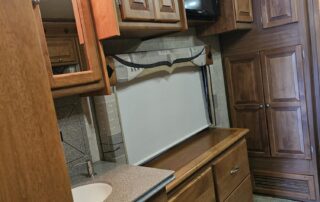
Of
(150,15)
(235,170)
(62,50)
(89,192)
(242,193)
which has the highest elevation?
(150,15)

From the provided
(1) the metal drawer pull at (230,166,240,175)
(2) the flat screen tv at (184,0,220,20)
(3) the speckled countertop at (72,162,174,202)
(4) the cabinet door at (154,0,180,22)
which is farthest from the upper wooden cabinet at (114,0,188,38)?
(1) the metal drawer pull at (230,166,240,175)

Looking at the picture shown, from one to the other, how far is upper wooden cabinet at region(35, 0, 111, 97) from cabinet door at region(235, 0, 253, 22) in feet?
4.49

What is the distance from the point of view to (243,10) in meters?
2.22

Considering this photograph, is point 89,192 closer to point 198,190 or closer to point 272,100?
point 198,190

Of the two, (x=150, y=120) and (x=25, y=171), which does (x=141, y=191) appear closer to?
(x=25, y=171)

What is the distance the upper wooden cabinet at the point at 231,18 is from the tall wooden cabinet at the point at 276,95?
0.09 meters

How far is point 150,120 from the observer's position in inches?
70.9

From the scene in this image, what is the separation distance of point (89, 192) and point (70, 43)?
67cm

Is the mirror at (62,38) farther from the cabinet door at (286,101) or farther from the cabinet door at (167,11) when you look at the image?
the cabinet door at (286,101)

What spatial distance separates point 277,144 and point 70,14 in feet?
6.60

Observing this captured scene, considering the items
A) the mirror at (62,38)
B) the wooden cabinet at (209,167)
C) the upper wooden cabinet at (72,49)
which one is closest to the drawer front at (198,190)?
the wooden cabinet at (209,167)

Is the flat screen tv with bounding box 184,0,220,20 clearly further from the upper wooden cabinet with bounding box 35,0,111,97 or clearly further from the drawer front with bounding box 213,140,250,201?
the drawer front with bounding box 213,140,250,201

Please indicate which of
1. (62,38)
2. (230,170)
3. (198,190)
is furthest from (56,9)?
(230,170)

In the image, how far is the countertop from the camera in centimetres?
147
